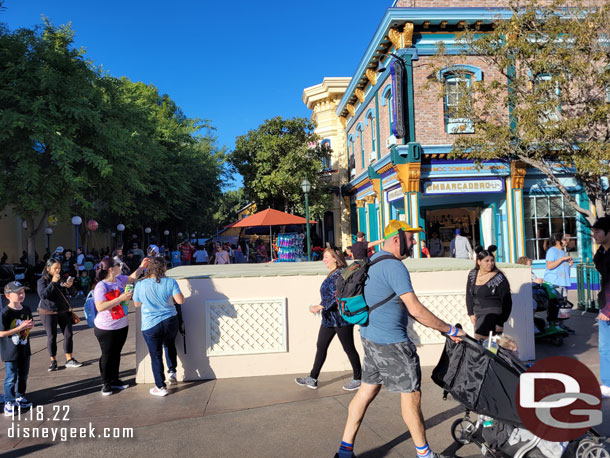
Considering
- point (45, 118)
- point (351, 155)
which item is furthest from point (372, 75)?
point (45, 118)

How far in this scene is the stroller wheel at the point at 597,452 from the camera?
134 inches

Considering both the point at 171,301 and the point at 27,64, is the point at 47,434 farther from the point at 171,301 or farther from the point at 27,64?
the point at 27,64

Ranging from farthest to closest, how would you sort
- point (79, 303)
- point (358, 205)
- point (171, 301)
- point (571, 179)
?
point (358, 205), point (571, 179), point (79, 303), point (171, 301)

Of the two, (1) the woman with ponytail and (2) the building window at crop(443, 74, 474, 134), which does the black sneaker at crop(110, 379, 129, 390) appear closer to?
(1) the woman with ponytail

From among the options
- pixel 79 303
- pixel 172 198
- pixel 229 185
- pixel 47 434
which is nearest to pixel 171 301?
pixel 47 434

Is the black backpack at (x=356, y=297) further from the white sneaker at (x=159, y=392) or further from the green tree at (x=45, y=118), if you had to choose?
the green tree at (x=45, y=118)

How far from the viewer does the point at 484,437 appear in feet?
12.7

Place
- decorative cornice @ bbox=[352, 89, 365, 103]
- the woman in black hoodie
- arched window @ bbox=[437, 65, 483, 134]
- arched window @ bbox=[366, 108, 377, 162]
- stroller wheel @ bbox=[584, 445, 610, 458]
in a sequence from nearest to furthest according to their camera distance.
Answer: stroller wheel @ bbox=[584, 445, 610, 458] → the woman in black hoodie → arched window @ bbox=[437, 65, 483, 134] → arched window @ bbox=[366, 108, 377, 162] → decorative cornice @ bbox=[352, 89, 365, 103]

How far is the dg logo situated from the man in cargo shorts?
60 centimetres

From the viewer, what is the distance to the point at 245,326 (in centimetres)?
669

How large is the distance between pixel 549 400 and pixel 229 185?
35489 mm

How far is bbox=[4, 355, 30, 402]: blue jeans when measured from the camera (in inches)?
211

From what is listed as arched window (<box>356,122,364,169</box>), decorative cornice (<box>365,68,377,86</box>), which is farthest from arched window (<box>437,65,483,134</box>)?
arched window (<box>356,122,364,169</box>)

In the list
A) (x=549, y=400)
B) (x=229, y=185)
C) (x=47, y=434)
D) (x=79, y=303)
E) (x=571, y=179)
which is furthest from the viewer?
(x=229, y=185)
